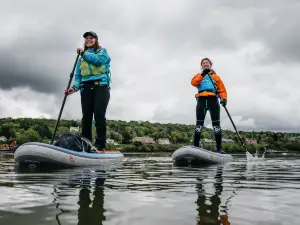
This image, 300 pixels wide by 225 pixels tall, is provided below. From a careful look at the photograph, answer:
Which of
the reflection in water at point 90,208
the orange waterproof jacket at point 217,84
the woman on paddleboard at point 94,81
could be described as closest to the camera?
the reflection in water at point 90,208

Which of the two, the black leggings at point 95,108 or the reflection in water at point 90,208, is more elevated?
the black leggings at point 95,108

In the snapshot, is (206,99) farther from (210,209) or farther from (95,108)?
(210,209)

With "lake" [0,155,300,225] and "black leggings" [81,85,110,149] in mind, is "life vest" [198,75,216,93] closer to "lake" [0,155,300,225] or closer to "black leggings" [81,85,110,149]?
"black leggings" [81,85,110,149]

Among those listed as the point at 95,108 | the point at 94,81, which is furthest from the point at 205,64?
the point at 95,108

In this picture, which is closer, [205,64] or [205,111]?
[205,111]

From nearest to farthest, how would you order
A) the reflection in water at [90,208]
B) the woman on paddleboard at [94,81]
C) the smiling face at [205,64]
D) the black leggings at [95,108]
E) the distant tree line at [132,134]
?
the reflection in water at [90,208] < the woman on paddleboard at [94,81] < the black leggings at [95,108] < the smiling face at [205,64] < the distant tree line at [132,134]

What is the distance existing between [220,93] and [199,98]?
2.48ft

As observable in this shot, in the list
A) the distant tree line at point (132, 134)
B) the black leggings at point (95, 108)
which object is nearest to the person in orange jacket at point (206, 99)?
the black leggings at point (95, 108)

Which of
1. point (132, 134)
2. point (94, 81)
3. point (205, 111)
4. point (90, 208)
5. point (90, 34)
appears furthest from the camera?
point (132, 134)

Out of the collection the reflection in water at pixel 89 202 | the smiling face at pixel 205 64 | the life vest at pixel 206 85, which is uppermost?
the smiling face at pixel 205 64

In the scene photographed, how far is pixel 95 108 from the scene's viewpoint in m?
9.18

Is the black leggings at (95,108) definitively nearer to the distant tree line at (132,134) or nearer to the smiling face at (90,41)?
the smiling face at (90,41)

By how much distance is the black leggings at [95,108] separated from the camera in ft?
30.0

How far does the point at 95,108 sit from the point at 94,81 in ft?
2.32
